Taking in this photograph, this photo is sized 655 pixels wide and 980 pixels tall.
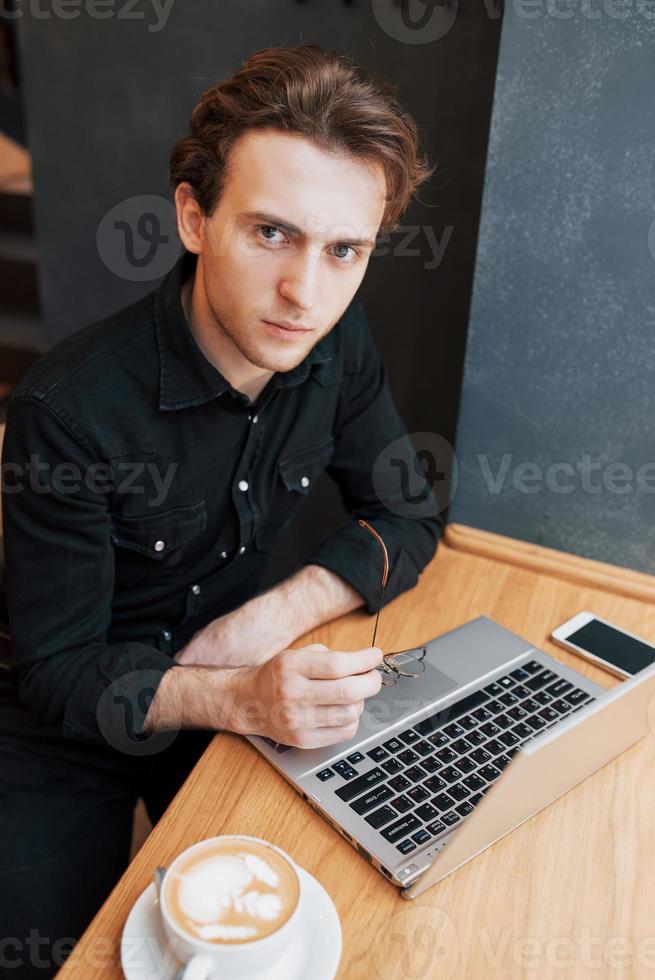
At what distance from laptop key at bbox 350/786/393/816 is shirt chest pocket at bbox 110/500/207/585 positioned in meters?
0.47

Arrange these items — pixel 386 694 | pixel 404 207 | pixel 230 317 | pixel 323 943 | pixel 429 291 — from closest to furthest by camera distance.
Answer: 1. pixel 323 943
2. pixel 386 694
3. pixel 230 317
4. pixel 404 207
5. pixel 429 291

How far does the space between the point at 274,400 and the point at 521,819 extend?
25.9 inches

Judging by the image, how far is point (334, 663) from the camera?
0.85 metres

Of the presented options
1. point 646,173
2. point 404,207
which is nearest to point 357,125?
point 404,207

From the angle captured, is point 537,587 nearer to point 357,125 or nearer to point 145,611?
point 145,611

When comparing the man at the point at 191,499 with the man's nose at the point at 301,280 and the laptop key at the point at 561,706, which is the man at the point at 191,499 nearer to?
the man's nose at the point at 301,280

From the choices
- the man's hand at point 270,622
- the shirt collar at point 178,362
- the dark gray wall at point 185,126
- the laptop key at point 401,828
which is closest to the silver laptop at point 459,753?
the laptop key at point 401,828

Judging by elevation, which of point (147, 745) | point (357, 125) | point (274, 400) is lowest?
point (147, 745)

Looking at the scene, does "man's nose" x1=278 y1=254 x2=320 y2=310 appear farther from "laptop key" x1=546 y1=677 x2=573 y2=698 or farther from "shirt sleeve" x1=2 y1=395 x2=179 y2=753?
"laptop key" x1=546 y1=677 x2=573 y2=698

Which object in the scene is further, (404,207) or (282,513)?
(282,513)

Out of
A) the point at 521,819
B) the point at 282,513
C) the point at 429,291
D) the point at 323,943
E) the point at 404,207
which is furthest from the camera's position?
the point at 429,291

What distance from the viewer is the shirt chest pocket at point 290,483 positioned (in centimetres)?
128

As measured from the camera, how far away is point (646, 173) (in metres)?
1.07

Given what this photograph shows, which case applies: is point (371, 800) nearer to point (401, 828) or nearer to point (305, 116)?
point (401, 828)
